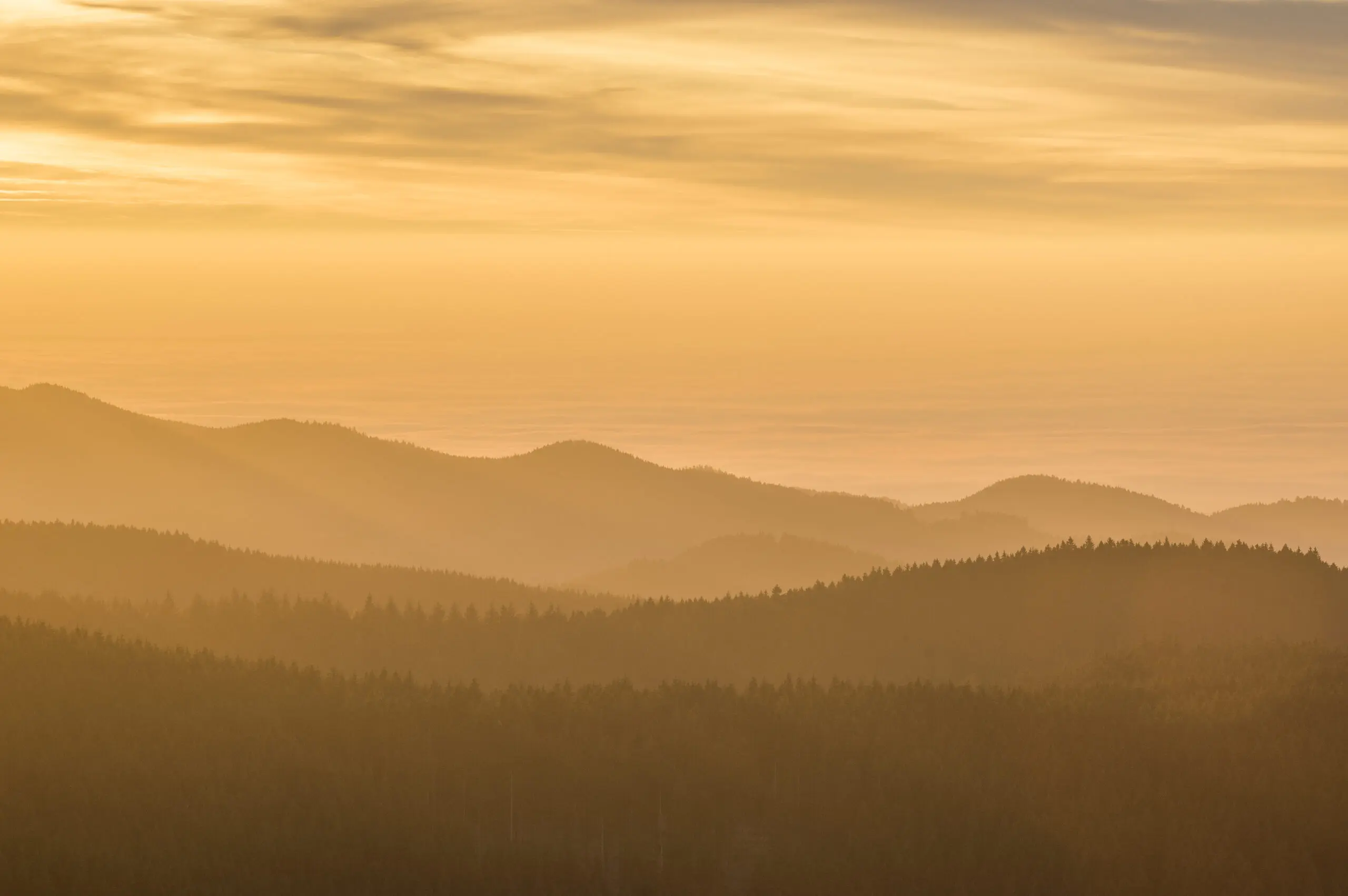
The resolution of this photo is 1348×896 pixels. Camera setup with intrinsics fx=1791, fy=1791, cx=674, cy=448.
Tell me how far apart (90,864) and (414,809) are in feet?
36.7

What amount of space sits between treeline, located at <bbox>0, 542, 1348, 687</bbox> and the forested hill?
54.1 ft

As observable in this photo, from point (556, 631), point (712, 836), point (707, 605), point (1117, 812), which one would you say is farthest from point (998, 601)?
point (712, 836)

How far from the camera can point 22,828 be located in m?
52.4

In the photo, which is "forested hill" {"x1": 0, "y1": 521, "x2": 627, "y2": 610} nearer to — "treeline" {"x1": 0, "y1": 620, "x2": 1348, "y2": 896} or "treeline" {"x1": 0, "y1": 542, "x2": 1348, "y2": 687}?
"treeline" {"x1": 0, "y1": 542, "x2": 1348, "y2": 687}

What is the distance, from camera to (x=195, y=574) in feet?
408

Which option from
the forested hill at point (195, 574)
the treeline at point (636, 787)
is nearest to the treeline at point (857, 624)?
the forested hill at point (195, 574)

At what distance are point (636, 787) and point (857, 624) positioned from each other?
1480 inches

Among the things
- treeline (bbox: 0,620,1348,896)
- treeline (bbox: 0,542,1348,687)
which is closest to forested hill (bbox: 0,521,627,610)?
treeline (bbox: 0,542,1348,687)

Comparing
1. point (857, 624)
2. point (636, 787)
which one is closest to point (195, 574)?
point (857, 624)

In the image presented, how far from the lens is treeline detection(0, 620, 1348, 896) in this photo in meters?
54.2

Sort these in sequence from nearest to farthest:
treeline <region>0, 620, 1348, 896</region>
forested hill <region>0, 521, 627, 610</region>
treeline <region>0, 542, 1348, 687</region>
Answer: treeline <region>0, 620, 1348, 896</region>, treeline <region>0, 542, 1348, 687</region>, forested hill <region>0, 521, 627, 610</region>

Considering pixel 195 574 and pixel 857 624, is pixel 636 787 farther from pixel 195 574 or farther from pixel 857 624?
pixel 195 574

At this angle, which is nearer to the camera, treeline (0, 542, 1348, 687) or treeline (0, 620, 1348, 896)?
treeline (0, 620, 1348, 896)

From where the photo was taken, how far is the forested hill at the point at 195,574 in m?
118
